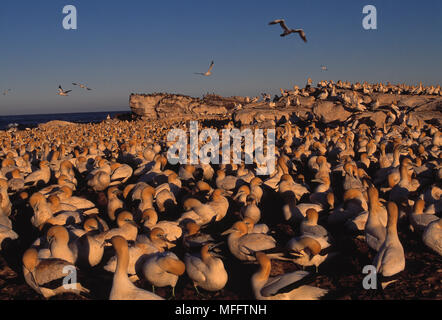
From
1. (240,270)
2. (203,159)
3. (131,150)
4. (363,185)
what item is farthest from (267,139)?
(240,270)

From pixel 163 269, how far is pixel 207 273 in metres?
0.63

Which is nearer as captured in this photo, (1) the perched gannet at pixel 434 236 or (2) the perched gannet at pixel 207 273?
(2) the perched gannet at pixel 207 273

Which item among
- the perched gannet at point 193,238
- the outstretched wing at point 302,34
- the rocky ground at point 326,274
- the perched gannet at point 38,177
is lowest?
the rocky ground at point 326,274

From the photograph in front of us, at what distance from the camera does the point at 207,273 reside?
5.06 meters

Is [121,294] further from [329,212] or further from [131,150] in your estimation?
[131,150]

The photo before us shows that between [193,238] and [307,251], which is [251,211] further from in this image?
[307,251]

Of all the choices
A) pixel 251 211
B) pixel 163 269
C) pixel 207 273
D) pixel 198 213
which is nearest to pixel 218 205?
pixel 198 213

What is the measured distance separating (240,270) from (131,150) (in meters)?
9.91

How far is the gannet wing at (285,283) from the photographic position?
4562mm

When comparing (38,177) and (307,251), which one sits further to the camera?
(38,177)

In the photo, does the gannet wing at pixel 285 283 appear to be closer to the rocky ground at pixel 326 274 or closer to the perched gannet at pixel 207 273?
the rocky ground at pixel 326 274

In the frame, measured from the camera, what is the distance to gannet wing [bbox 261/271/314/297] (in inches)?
180

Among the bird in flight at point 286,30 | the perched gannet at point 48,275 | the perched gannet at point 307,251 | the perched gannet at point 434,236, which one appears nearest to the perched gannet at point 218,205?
the perched gannet at point 307,251

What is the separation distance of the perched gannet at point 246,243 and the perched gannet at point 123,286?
163 cm
